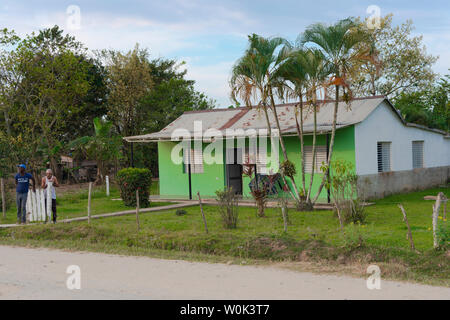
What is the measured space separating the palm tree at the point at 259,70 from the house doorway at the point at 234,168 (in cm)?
498

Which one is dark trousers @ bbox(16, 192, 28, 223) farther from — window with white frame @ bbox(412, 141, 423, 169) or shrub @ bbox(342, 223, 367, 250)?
window with white frame @ bbox(412, 141, 423, 169)

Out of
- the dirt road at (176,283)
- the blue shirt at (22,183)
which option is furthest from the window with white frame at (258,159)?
the dirt road at (176,283)

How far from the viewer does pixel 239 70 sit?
15.7 m

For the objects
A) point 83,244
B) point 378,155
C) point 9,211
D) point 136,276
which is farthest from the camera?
point 378,155

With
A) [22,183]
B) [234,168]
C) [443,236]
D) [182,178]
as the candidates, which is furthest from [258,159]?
[443,236]

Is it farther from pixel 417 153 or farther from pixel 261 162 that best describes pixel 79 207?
pixel 417 153

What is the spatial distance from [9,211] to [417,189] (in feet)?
51.5

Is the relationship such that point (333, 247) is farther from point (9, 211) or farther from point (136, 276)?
point (9, 211)

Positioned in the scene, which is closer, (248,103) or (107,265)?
(107,265)

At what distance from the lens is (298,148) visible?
63.0 ft

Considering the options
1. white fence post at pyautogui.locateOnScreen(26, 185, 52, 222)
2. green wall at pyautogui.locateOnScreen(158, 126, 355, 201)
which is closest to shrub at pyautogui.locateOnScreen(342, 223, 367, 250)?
white fence post at pyautogui.locateOnScreen(26, 185, 52, 222)

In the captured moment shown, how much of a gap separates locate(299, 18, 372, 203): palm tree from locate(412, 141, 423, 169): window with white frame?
8.89 m

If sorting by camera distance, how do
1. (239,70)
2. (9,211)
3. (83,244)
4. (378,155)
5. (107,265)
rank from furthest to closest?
1. (378,155)
2. (9,211)
3. (239,70)
4. (83,244)
5. (107,265)
